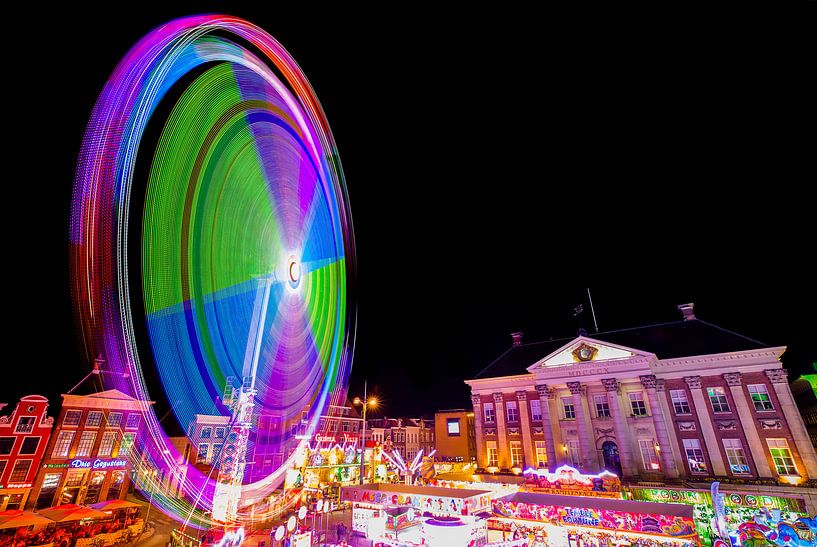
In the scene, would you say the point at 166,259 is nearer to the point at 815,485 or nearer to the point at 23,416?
the point at 23,416

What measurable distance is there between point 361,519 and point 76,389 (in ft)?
106

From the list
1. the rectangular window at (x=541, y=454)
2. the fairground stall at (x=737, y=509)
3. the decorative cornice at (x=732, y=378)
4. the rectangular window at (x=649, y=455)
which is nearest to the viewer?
the fairground stall at (x=737, y=509)

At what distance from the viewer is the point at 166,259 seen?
771 inches

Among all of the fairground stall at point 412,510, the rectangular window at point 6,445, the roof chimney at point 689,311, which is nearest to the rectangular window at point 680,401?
the roof chimney at point 689,311

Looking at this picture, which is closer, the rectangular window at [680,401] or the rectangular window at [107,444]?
the rectangular window at [680,401]

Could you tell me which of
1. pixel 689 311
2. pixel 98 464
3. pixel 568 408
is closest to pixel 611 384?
pixel 568 408

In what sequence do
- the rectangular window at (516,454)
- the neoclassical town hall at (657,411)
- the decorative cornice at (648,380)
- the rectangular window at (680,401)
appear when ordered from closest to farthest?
the neoclassical town hall at (657,411)
the rectangular window at (680,401)
the decorative cornice at (648,380)
the rectangular window at (516,454)

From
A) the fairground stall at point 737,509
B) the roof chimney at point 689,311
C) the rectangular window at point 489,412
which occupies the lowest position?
the fairground stall at point 737,509

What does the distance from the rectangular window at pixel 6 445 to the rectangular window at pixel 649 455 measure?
52470mm

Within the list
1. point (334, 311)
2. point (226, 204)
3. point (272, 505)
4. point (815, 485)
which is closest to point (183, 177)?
point (226, 204)

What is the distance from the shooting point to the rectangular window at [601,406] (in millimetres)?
34250

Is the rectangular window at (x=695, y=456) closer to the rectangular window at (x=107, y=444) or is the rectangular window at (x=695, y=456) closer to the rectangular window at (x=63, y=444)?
the rectangular window at (x=107, y=444)

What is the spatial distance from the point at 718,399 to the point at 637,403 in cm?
606

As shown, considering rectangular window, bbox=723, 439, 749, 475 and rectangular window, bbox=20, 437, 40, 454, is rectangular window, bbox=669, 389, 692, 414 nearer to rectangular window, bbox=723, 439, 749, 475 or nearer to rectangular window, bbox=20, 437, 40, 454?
rectangular window, bbox=723, 439, 749, 475
